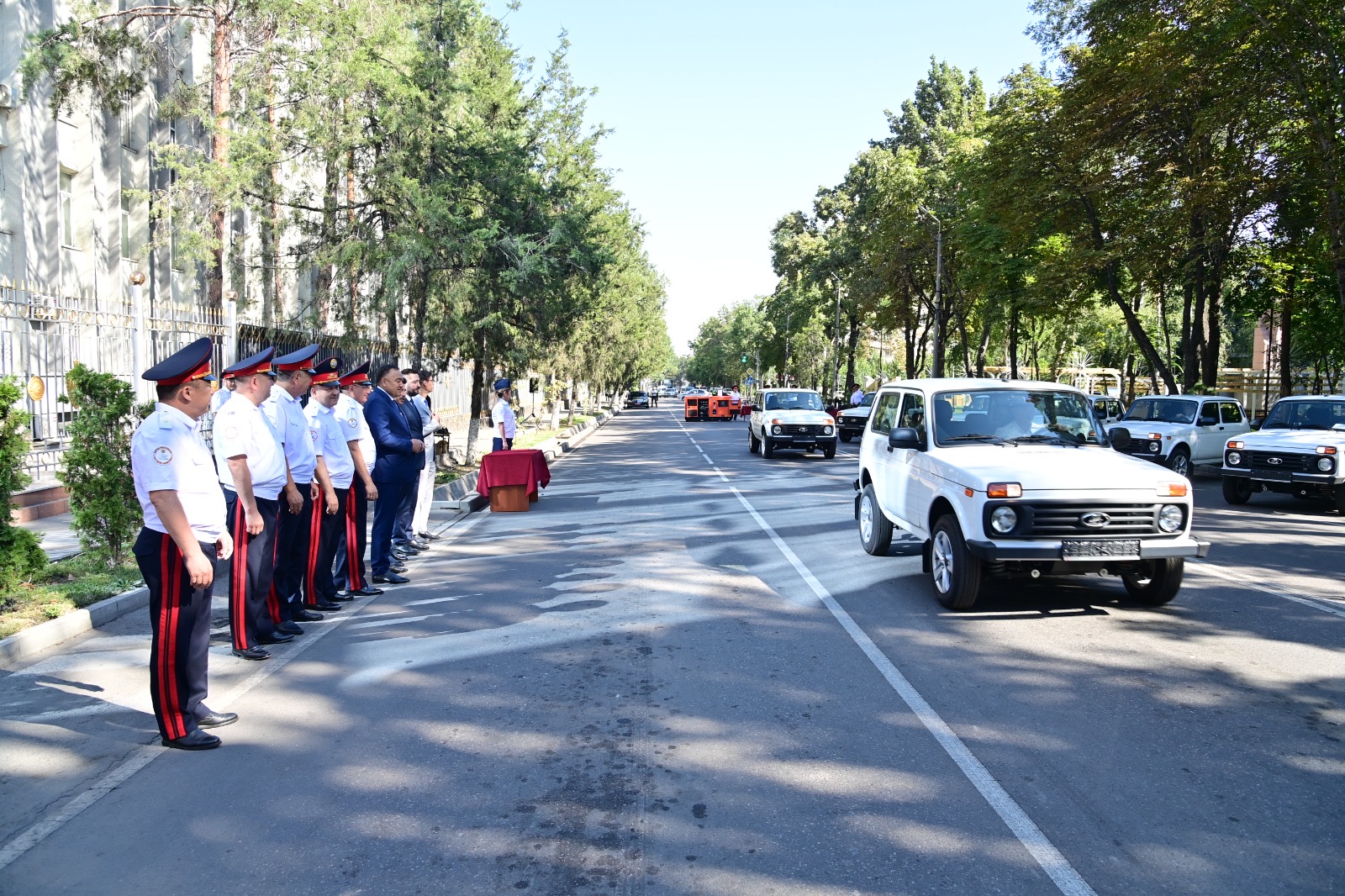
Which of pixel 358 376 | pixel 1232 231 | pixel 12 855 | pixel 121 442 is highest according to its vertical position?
pixel 1232 231

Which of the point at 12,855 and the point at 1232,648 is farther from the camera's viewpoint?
the point at 1232,648

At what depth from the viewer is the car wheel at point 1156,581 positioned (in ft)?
26.3

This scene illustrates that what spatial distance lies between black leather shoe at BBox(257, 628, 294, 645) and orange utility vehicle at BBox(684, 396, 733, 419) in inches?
2078

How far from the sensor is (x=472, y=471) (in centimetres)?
2214

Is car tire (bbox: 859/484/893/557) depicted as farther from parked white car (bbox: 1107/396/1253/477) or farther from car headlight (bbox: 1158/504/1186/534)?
parked white car (bbox: 1107/396/1253/477)

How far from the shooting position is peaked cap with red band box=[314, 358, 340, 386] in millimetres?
8352

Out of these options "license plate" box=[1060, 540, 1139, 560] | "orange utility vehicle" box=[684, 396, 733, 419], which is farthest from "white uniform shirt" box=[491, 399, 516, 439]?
"orange utility vehicle" box=[684, 396, 733, 419]

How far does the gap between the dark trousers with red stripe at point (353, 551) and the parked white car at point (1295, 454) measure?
44.0 ft

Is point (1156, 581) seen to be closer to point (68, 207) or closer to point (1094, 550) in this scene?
point (1094, 550)

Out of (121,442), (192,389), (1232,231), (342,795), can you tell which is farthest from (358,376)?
(1232,231)

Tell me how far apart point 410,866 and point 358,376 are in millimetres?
6449

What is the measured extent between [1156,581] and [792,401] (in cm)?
2108

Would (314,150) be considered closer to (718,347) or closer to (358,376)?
(358,376)

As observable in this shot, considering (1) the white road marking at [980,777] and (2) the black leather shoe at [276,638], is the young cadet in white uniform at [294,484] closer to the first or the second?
(2) the black leather shoe at [276,638]
